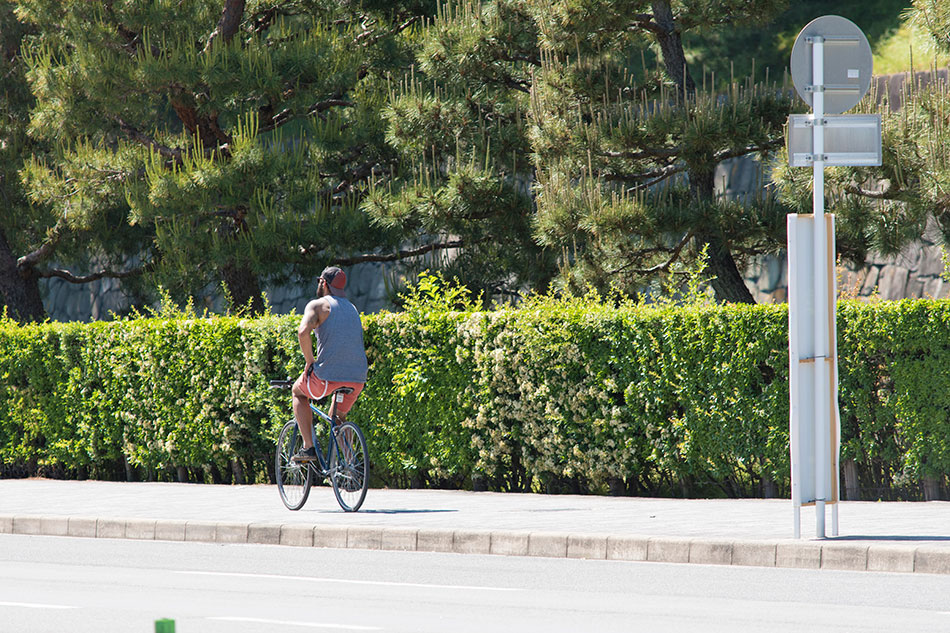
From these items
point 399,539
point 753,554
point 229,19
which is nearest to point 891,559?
point 753,554

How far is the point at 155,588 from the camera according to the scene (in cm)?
796

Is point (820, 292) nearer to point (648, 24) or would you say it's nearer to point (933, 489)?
point (933, 489)

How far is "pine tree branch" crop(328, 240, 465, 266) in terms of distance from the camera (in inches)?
683

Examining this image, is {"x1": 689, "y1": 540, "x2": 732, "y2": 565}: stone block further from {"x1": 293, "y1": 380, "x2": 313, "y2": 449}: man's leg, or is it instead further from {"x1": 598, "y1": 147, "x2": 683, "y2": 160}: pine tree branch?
{"x1": 598, "y1": 147, "x2": 683, "y2": 160}: pine tree branch

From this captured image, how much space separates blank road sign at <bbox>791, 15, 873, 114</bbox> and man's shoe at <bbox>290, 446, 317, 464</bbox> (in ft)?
15.9

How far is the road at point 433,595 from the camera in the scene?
6535 mm

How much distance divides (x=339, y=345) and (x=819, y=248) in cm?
404

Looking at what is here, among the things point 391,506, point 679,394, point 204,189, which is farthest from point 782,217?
point 204,189

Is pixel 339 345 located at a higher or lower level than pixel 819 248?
lower

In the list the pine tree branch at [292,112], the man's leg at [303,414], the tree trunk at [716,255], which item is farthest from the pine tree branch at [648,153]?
the pine tree branch at [292,112]

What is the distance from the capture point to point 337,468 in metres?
11.2

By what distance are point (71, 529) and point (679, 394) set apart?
5.13m

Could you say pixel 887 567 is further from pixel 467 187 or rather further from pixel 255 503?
pixel 467 187

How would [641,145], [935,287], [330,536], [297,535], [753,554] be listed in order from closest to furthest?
[753,554] → [330,536] → [297,535] → [641,145] → [935,287]
